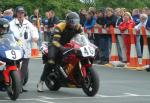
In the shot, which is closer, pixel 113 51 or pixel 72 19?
pixel 72 19

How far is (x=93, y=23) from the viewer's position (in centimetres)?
2359

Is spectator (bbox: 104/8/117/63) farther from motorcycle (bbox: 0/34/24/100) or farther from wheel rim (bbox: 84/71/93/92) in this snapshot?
motorcycle (bbox: 0/34/24/100)

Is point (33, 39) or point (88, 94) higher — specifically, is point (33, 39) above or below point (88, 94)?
above

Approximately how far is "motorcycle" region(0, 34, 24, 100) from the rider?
43.4 inches

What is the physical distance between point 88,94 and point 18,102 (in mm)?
1800

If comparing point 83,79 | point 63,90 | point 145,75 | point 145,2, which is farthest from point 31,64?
point 145,2

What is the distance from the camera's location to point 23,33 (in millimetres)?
14570

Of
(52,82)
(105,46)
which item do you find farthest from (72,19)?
(105,46)

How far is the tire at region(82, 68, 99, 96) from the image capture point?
13570 mm

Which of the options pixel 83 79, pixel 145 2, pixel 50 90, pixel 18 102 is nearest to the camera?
pixel 18 102

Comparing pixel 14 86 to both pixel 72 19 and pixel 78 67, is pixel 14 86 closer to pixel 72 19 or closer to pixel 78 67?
pixel 78 67

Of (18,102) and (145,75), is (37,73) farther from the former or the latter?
(18,102)

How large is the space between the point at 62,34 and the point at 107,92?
171 cm

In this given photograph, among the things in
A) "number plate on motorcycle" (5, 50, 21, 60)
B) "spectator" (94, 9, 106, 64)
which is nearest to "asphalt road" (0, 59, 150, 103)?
"number plate on motorcycle" (5, 50, 21, 60)
